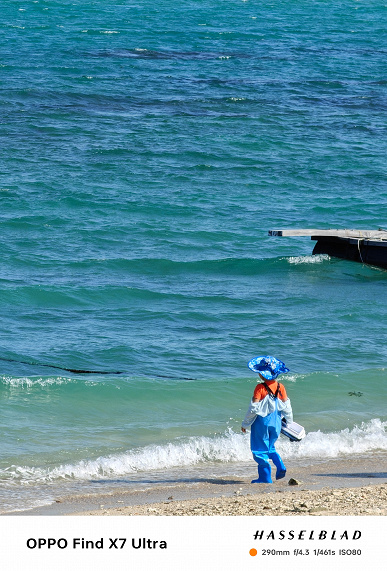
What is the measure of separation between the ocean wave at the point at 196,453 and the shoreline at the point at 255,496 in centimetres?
35

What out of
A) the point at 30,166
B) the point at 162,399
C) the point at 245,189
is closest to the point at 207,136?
the point at 245,189

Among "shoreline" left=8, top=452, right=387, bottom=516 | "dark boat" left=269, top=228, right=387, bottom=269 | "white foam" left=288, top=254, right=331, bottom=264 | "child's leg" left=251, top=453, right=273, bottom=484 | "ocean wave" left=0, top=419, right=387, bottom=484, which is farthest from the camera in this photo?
"white foam" left=288, top=254, right=331, bottom=264

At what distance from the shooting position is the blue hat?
27.5ft

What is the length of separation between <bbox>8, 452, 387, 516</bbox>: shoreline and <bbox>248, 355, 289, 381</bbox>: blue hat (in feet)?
3.81

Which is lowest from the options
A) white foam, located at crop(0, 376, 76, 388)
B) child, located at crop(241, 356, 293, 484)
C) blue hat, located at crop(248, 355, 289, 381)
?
white foam, located at crop(0, 376, 76, 388)

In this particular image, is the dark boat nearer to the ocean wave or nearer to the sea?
the sea

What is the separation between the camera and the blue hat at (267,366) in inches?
330

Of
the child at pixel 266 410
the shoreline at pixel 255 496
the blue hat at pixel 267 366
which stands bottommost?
the shoreline at pixel 255 496

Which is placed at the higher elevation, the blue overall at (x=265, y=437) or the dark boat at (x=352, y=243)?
the blue overall at (x=265, y=437)

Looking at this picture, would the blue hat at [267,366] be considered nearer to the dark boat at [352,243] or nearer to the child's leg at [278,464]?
the child's leg at [278,464]

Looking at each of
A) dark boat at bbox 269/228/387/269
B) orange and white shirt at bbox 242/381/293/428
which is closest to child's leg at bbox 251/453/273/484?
→ orange and white shirt at bbox 242/381/293/428

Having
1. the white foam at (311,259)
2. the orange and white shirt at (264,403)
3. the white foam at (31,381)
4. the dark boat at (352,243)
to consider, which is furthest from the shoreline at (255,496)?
the white foam at (311,259)

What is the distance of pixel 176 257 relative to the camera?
2045 cm

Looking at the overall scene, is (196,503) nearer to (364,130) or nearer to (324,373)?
(324,373)
